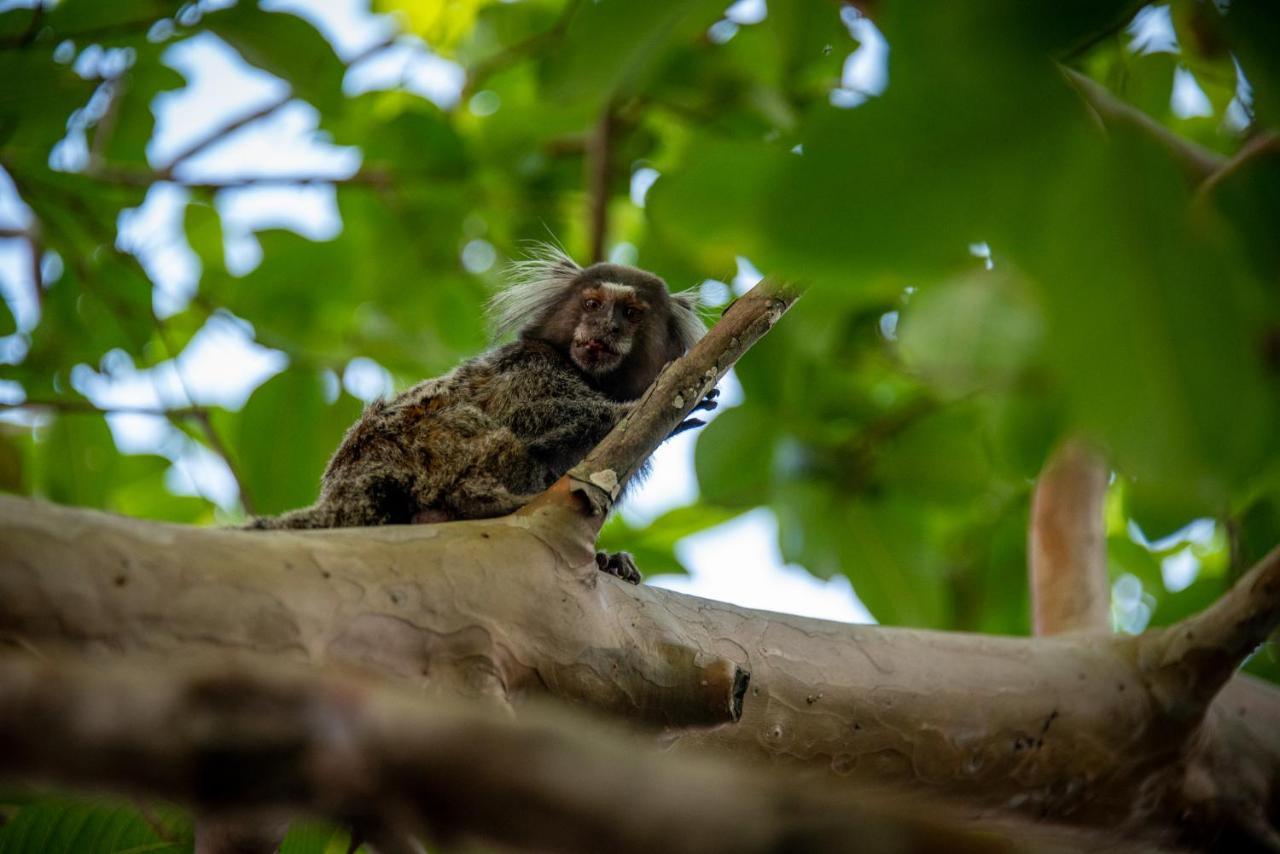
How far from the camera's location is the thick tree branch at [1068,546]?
12.2 feet

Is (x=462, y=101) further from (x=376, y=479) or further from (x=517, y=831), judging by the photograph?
(x=517, y=831)

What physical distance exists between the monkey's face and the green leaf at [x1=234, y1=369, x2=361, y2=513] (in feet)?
3.12

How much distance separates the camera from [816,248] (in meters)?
0.97

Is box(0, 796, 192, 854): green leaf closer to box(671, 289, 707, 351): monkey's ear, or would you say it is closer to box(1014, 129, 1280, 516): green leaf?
box(1014, 129, 1280, 516): green leaf

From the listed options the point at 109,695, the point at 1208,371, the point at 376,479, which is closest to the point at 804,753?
the point at 376,479

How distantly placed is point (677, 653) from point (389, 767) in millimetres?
1538

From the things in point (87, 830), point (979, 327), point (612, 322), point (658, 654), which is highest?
point (979, 327)

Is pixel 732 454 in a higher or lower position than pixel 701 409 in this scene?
lower

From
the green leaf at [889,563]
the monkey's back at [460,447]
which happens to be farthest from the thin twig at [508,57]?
the green leaf at [889,563]

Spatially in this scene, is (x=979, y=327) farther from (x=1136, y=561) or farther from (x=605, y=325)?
(x=1136, y=561)

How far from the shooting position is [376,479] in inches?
128

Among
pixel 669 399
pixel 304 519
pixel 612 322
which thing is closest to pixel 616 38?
pixel 669 399

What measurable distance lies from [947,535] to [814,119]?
14.6ft

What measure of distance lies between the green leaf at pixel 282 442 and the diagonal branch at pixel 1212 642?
2.60 m
